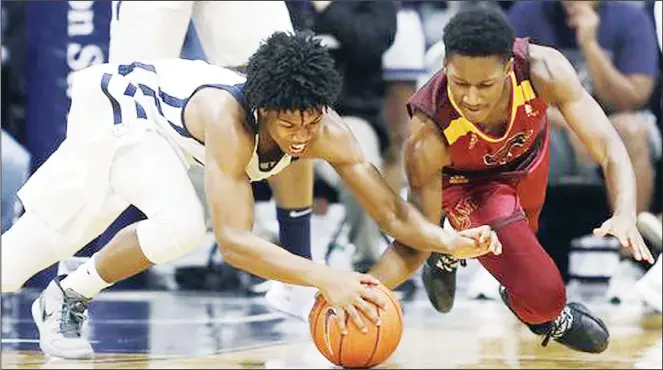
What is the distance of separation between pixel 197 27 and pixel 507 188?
4.15 feet

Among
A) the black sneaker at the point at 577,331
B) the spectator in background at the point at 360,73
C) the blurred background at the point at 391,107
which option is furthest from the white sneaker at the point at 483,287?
the black sneaker at the point at 577,331

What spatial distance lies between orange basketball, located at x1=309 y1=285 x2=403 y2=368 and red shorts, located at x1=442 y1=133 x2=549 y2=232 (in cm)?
71

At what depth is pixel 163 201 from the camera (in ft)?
14.3

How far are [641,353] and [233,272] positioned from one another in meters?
2.74

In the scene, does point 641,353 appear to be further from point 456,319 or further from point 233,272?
point 233,272

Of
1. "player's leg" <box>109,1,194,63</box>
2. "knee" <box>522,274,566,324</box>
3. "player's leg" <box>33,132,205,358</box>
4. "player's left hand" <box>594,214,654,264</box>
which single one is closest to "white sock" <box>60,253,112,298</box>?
"player's leg" <box>33,132,205,358</box>

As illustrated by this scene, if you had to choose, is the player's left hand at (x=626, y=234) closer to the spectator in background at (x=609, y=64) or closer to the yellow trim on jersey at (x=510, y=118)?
the yellow trim on jersey at (x=510, y=118)

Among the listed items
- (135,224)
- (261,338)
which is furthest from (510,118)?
(261,338)

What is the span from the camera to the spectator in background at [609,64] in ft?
23.8

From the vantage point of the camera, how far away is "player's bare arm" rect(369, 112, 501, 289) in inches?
183

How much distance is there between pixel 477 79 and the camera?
14.2 ft

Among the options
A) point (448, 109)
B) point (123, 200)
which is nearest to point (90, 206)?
point (123, 200)

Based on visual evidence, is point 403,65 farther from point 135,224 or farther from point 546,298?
point 135,224

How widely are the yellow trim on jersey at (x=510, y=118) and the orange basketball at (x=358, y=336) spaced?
594 millimetres
